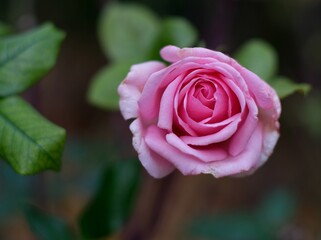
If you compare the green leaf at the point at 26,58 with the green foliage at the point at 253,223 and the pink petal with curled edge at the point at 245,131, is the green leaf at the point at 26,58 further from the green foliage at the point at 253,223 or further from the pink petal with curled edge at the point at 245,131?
the green foliage at the point at 253,223

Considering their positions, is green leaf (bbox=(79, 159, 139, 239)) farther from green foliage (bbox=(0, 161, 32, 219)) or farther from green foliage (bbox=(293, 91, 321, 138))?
green foliage (bbox=(293, 91, 321, 138))

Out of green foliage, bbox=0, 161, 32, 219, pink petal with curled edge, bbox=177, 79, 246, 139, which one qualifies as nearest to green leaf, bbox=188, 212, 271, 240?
green foliage, bbox=0, 161, 32, 219

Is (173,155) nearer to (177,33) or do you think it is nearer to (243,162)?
(243,162)

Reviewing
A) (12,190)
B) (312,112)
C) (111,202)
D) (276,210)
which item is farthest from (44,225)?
(312,112)

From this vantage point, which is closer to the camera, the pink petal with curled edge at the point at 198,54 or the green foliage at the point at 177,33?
the pink petal with curled edge at the point at 198,54

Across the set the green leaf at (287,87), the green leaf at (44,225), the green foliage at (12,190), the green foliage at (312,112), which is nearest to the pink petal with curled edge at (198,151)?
→ the green leaf at (287,87)
